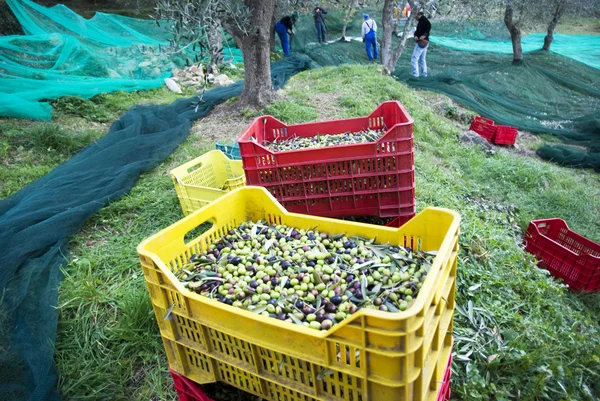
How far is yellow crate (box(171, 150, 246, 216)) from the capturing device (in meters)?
3.59

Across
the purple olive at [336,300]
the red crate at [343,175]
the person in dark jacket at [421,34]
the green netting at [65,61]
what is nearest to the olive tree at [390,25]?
the person in dark jacket at [421,34]

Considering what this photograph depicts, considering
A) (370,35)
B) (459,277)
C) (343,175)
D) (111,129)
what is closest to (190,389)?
(343,175)

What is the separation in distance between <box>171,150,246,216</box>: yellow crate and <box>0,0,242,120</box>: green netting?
287 centimetres

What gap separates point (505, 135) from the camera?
820 centimetres

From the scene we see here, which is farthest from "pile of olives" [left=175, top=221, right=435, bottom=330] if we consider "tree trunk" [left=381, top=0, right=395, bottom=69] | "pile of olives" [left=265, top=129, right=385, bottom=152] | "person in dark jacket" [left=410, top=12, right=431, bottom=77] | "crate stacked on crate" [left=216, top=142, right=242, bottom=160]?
"person in dark jacket" [left=410, top=12, right=431, bottom=77]

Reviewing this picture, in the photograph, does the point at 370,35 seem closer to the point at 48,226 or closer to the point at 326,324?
the point at 48,226

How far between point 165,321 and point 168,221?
7.53ft

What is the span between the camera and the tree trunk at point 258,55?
6.30 metres

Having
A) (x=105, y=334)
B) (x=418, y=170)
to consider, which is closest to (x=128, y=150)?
(x=105, y=334)

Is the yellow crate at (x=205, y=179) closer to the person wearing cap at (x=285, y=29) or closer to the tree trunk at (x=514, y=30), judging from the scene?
the person wearing cap at (x=285, y=29)

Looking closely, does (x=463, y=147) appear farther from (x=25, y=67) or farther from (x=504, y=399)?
(x=25, y=67)

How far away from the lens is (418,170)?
5.26 metres

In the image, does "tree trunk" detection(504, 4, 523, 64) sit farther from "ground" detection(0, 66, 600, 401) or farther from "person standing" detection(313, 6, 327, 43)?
"ground" detection(0, 66, 600, 401)

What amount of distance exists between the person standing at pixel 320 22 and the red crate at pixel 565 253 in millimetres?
13858
